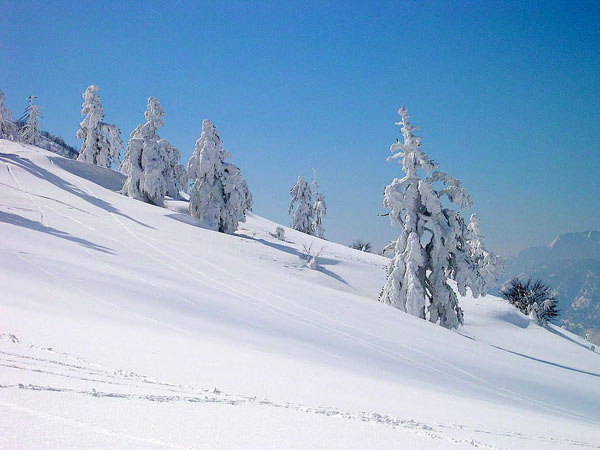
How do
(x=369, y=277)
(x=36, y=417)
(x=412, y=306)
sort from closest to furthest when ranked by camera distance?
(x=36, y=417)
(x=412, y=306)
(x=369, y=277)

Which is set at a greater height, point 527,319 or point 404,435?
point 527,319

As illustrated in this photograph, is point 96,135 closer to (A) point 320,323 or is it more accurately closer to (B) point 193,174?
(B) point 193,174

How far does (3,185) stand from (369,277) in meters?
23.5

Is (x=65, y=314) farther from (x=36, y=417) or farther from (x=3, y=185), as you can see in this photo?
(x=3, y=185)

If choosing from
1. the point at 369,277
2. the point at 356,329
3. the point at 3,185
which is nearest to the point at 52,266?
the point at 356,329

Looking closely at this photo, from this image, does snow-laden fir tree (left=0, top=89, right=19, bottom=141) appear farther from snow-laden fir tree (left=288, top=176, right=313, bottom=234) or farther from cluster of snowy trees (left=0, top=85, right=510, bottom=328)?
snow-laden fir tree (left=288, top=176, right=313, bottom=234)

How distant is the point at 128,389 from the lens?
4520mm

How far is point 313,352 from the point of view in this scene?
10281mm

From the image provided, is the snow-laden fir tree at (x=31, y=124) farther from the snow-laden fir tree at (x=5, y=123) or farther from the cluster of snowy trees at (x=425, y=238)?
the cluster of snowy trees at (x=425, y=238)

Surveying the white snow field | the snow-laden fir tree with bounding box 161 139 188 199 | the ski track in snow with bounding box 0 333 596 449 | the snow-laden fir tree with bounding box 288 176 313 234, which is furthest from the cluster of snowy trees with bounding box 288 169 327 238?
the ski track in snow with bounding box 0 333 596 449

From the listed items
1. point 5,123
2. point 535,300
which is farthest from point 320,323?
point 5,123

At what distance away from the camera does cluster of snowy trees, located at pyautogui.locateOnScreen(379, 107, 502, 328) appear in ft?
67.3

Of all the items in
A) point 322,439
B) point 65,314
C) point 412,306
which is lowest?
point 65,314

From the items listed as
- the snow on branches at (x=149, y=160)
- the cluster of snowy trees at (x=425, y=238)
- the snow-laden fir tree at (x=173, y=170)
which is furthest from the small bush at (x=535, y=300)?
the snow on branches at (x=149, y=160)
